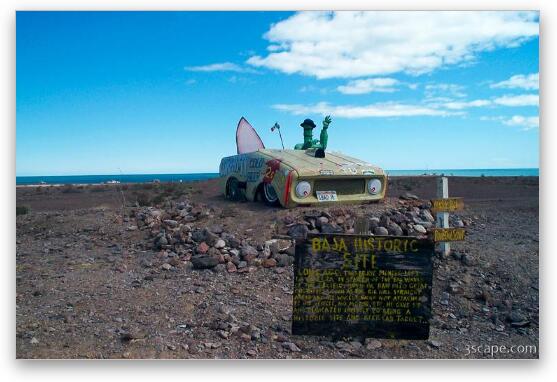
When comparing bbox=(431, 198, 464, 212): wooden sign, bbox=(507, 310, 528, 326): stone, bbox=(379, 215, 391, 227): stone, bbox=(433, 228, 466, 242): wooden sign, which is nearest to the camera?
bbox=(507, 310, 528, 326): stone

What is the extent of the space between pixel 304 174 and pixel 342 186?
67 centimetres

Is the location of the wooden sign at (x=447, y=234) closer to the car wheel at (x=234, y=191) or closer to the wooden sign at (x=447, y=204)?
the wooden sign at (x=447, y=204)

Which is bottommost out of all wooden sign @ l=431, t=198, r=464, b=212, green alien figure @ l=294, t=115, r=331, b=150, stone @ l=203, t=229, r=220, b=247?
stone @ l=203, t=229, r=220, b=247

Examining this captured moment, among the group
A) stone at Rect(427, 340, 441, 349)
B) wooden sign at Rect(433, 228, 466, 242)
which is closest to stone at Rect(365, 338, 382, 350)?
stone at Rect(427, 340, 441, 349)

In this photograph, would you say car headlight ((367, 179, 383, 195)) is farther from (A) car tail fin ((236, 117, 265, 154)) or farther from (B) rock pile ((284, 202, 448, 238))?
(A) car tail fin ((236, 117, 265, 154))

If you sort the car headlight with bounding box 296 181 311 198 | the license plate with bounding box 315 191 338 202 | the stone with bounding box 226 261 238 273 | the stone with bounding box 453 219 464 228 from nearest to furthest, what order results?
1. the stone with bounding box 226 261 238 273
2. the car headlight with bounding box 296 181 311 198
3. the license plate with bounding box 315 191 338 202
4. the stone with bounding box 453 219 464 228

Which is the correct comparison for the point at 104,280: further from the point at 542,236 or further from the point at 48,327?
the point at 542,236

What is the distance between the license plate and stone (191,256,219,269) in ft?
5.65

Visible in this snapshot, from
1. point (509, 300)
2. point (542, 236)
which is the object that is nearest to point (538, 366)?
point (509, 300)

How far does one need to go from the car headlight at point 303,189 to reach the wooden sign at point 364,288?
80.1 inches

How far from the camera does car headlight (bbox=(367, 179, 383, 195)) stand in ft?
21.8

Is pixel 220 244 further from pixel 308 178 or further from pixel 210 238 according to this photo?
pixel 308 178

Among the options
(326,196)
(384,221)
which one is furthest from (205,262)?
(384,221)

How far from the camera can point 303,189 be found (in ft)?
20.3
